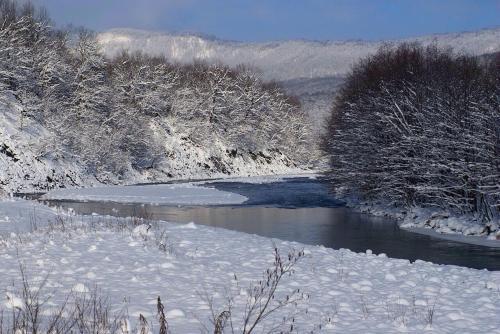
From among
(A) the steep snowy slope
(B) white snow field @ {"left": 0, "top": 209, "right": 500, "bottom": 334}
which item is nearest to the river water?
(B) white snow field @ {"left": 0, "top": 209, "right": 500, "bottom": 334}

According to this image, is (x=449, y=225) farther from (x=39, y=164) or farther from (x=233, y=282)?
(x=39, y=164)

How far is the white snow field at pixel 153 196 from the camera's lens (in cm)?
3919

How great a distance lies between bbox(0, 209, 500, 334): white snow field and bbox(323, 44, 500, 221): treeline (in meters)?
11.2

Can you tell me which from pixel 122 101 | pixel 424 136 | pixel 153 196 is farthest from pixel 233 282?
pixel 122 101

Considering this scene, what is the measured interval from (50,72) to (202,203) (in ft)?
91.0

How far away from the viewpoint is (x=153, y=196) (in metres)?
41.8

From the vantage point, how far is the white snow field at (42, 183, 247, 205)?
129ft

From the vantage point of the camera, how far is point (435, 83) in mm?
29219

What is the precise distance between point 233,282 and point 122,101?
2374 inches

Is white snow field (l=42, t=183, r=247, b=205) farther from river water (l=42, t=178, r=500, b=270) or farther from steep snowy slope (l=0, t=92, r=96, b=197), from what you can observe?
steep snowy slope (l=0, t=92, r=96, b=197)

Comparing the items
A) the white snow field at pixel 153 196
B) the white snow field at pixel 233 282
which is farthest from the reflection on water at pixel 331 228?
the white snow field at pixel 233 282

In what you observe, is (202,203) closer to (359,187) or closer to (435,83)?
(359,187)

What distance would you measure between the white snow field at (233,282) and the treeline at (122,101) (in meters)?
37.8

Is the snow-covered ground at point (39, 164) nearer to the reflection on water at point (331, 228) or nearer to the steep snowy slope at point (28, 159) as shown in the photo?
the steep snowy slope at point (28, 159)
